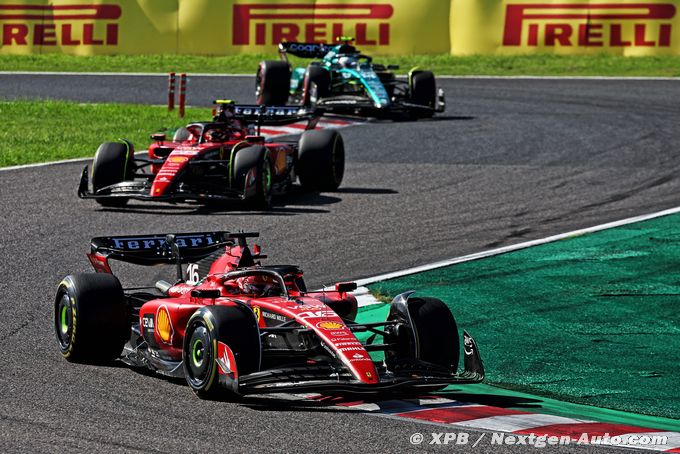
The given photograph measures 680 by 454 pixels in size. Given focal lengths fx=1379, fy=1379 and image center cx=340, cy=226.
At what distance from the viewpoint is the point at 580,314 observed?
1176 cm

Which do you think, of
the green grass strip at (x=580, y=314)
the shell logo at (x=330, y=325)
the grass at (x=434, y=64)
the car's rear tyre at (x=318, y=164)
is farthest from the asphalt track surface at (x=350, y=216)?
the grass at (x=434, y=64)

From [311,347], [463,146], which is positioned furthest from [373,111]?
[311,347]

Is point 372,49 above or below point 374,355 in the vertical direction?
above

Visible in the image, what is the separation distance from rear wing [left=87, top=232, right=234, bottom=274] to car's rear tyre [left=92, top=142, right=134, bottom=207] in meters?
6.89

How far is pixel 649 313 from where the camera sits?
1170 cm

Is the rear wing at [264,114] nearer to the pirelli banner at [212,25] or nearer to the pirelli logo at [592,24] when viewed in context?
the pirelli logo at [592,24]

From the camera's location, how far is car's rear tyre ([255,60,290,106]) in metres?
28.7

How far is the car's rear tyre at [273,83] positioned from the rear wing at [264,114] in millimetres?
7442

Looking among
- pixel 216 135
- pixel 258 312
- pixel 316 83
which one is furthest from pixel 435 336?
pixel 316 83

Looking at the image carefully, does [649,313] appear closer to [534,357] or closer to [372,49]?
[534,357]

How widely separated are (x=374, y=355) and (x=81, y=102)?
21.9 meters

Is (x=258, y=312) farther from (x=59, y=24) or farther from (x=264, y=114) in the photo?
(x=59, y=24)

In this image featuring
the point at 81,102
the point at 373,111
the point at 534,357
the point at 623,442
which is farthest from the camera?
the point at 81,102

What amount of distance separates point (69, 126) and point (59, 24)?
1161cm
